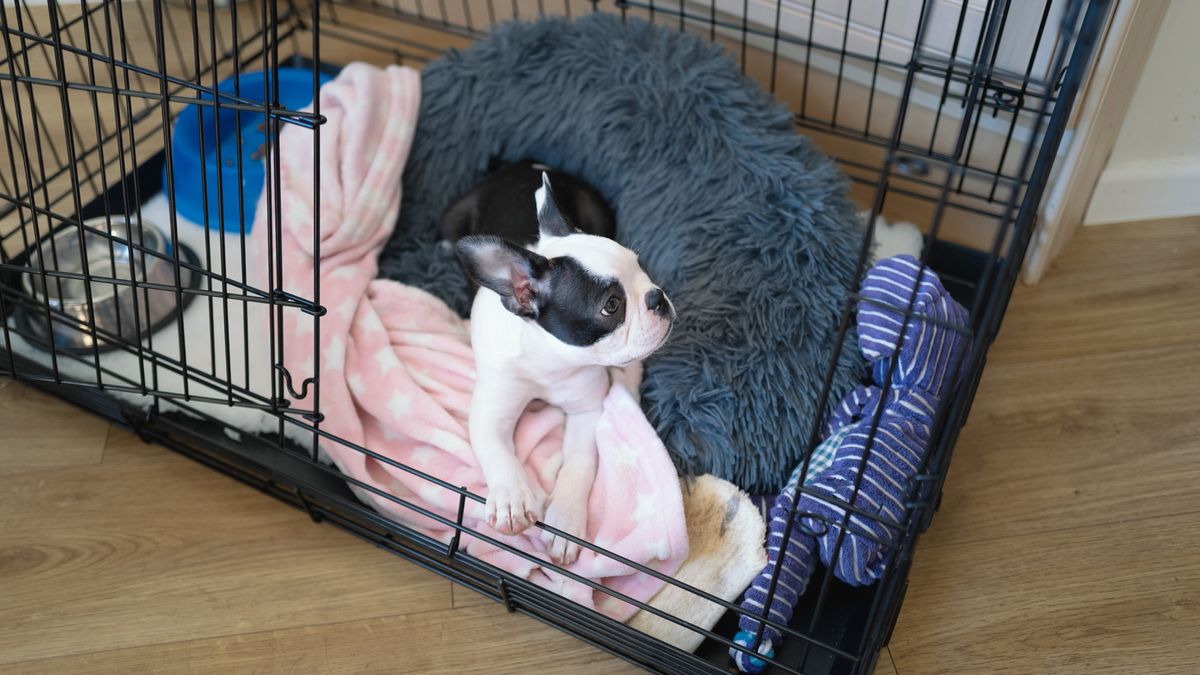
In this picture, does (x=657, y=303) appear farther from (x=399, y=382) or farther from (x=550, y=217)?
(x=399, y=382)

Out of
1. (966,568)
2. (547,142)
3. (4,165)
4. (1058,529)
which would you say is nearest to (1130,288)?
(1058,529)

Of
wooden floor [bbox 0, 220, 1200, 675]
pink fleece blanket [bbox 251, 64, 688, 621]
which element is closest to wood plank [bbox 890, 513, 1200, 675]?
wooden floor [bbox 0, 220, 1200, 675]

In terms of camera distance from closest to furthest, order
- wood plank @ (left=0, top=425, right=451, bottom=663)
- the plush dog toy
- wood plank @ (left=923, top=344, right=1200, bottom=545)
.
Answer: the plush dog toy, wood plank @ (left=0, top=425, right=451, bottom=663), wood plank @ (left=923, top=344, right=1200, bottom=545)

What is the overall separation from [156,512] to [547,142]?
3.07 ft

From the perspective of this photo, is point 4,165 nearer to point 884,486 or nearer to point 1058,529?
point 884,486

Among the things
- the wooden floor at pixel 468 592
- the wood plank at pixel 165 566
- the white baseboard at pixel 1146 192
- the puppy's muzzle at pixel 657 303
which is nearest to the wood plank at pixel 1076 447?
the wooden floor at pixel 468 592

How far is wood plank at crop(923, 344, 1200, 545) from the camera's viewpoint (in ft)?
5.81

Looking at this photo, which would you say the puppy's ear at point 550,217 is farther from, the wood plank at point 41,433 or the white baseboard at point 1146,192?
the white baseboard at point 1146,192

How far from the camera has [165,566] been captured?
1688mm

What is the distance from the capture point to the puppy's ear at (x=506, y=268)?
1353 millimetres

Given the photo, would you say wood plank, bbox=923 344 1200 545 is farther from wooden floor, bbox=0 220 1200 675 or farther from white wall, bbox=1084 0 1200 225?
white wall, bbox=1084 0 1200 225

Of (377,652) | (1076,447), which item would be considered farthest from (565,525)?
(1076,447)

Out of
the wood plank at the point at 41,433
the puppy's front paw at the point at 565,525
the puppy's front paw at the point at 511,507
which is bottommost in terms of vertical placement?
the wood plank at the point at 41,433

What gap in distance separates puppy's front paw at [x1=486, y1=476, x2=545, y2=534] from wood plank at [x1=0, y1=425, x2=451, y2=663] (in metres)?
0.23
